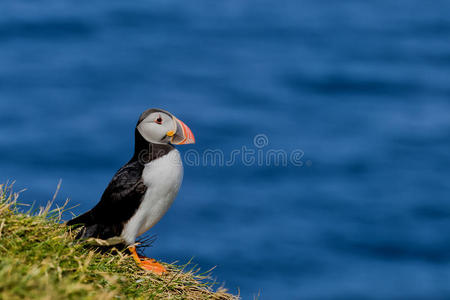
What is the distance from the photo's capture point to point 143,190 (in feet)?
16.4

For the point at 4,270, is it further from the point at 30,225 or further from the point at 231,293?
the point at 231,293

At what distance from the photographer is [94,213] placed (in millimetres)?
5047

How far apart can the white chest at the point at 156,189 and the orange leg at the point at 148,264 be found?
0.28 ft

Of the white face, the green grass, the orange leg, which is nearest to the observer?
the green grass

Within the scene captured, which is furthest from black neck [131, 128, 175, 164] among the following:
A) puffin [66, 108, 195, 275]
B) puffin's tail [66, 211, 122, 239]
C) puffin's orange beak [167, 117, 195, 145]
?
puffin's tail [66, 211, 122, 239]

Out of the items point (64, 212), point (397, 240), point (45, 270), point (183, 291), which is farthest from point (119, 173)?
point (397, 240)

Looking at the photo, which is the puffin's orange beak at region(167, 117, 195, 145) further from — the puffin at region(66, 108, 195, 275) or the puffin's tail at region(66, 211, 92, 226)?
the puffin's tail at region(66, 211, 92, 226)

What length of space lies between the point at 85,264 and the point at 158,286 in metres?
0.81

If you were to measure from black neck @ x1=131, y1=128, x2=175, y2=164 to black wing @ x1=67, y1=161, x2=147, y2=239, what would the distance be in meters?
0.10

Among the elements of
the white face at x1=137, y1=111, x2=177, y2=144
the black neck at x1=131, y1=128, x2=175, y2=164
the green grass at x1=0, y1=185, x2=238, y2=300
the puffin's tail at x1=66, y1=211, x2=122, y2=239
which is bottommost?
the green grass at x1=0, y1=185, x2=238, y2=300

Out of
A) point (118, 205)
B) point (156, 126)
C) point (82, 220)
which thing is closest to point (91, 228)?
point (82, 220)

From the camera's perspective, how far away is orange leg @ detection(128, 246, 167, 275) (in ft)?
16.1

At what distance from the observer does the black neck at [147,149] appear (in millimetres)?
5059

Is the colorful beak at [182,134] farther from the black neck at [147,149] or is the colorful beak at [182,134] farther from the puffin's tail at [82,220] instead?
the puffin's tail at [82,220]
